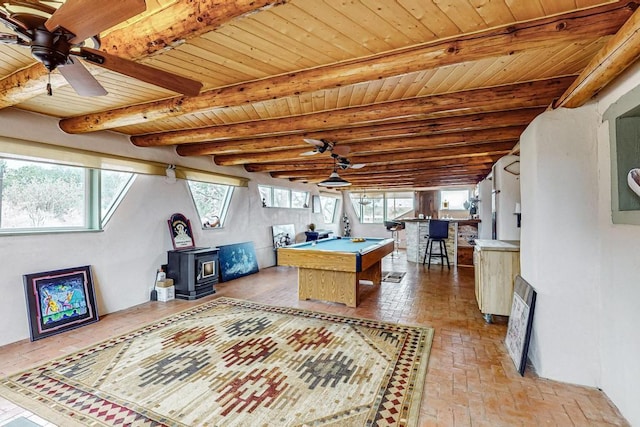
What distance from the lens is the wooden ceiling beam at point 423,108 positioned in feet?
9.00

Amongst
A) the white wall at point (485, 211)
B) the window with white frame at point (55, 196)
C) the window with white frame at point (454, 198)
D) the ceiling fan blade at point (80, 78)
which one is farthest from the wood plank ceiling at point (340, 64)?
the window with white frame at point (454, 198)

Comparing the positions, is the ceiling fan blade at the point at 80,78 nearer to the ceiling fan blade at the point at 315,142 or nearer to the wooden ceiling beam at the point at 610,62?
the ceiling fan blade at the point at 315,142

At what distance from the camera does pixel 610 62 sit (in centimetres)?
183

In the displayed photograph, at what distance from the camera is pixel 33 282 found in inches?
140

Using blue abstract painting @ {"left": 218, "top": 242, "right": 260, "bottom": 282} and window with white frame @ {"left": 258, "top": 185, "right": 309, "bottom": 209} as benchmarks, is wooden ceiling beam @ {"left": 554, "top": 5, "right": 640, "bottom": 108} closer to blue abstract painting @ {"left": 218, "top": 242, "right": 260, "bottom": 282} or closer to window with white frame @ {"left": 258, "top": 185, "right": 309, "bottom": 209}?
blue abstract painting @ {"left": 218, "top": 242, "right": 260, "bottom": 282}

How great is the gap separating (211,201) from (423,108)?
16.1ft

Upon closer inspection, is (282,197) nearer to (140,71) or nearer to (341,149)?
(341,149)

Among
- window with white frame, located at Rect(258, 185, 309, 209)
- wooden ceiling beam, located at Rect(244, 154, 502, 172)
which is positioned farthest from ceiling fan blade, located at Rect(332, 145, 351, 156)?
window with white frame, located at Rect(258, 185, 309, 209)

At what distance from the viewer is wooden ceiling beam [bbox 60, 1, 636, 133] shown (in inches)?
67.9

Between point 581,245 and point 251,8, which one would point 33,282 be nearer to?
point 251,8

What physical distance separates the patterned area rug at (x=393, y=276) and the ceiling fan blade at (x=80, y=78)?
5610 millimetres

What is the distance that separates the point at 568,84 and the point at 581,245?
138 centimetres

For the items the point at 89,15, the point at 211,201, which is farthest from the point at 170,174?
the point at 89,15

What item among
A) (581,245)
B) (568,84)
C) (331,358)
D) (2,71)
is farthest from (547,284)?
(2,71)
